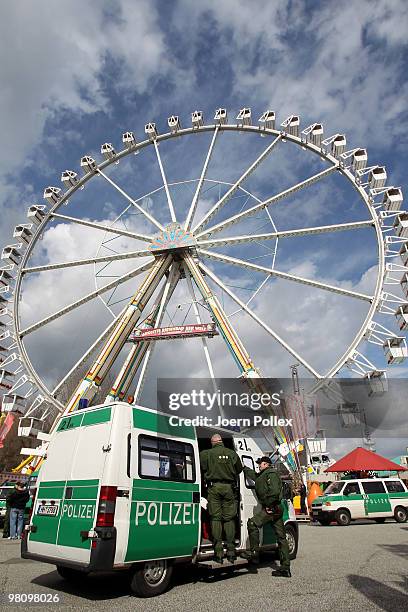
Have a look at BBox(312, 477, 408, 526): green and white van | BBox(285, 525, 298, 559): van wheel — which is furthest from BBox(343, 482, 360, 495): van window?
BBox(285, 525, 298, 559): van wheel

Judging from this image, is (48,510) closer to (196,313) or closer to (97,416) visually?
(97,416)

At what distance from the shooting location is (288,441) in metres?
20.6

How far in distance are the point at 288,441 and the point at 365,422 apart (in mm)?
4186

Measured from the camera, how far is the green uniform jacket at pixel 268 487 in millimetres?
6773

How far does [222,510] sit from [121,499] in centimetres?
182

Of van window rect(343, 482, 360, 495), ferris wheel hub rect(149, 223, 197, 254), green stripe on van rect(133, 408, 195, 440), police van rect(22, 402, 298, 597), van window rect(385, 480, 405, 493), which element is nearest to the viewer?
police van rect(22, 402, 298, 597)

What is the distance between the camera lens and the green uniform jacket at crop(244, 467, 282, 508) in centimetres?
677

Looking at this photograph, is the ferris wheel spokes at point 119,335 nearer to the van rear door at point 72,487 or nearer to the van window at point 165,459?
the van rear door at point 72,487

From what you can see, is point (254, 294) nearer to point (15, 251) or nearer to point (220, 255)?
point (220, 255)

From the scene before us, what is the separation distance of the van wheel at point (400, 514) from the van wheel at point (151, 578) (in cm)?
1571

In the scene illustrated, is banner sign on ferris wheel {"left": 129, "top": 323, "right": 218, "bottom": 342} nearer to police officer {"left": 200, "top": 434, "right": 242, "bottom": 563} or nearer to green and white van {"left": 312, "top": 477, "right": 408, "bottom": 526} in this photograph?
green and white van {"left": 312, "top": 477, "right": 408, "bottom": 526}

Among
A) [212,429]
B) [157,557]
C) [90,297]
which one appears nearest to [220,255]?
[90,297]

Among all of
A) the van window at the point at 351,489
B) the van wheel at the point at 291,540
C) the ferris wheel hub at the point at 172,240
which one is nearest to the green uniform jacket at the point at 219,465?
the van wheel at the point at 291,540

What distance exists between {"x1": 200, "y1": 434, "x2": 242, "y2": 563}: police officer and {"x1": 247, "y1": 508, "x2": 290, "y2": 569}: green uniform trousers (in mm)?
403
